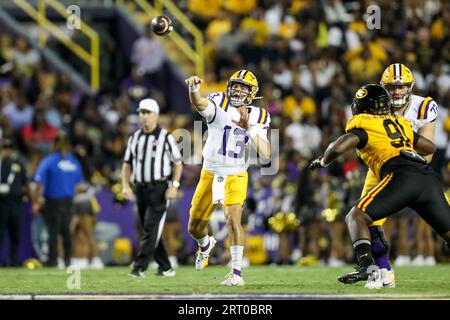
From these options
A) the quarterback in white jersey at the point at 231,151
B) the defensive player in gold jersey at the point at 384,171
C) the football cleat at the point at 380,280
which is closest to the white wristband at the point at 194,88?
the quarterback in white jersey at the point at 231,151

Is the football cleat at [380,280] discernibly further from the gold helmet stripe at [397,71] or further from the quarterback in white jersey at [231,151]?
the gold helmet stripe at [397,71]

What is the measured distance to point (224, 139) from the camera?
1170cm

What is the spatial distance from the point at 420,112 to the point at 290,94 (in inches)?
351

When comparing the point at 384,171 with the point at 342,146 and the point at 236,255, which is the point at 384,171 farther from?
Answer: the point at 236,255

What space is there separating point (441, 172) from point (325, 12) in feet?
16.8

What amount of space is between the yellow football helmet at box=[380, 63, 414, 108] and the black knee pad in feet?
4.48

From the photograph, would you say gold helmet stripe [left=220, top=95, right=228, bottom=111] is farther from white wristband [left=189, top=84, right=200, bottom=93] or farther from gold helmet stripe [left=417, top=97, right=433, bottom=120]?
gold helmet stripe [left=417, top=97, right=433, bottom=120]

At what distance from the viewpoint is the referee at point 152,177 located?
43.7 feet

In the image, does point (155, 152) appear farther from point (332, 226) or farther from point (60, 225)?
point (332, 226)

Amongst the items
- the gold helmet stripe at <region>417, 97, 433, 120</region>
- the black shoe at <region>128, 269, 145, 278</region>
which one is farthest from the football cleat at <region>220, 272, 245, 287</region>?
the gold helmet stripe at <region>417, 97, 433, 120</region>

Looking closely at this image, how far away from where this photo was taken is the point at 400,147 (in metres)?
10.3

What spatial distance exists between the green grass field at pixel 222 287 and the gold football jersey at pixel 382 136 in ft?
3.92
